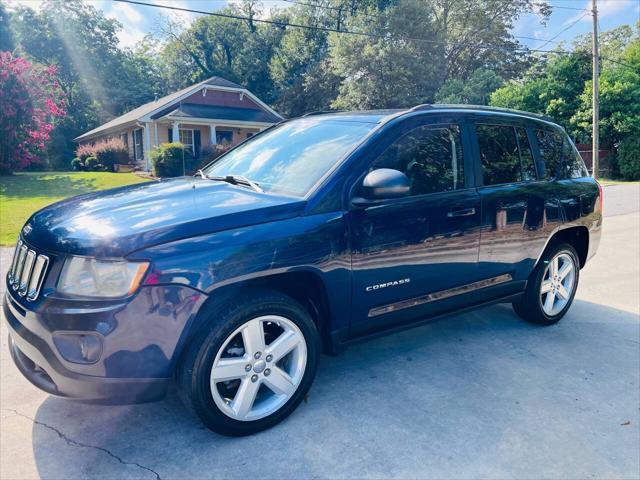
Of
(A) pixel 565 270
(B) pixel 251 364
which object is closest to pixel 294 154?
(B) pixel 251 364

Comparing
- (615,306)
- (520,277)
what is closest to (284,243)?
(520,277)

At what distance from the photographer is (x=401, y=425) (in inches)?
113

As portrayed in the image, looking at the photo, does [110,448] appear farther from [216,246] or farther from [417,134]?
[417,134]

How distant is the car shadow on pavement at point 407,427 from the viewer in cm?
250

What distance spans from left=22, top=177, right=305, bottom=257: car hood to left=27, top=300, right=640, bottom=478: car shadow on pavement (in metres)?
1.10

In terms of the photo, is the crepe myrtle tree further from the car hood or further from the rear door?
the rear door

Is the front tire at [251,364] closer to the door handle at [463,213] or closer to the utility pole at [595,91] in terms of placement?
the door handle at [463,213]


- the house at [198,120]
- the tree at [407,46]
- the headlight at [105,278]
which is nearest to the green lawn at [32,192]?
the house at [198,120]

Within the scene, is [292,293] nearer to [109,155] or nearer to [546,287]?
[546,287]

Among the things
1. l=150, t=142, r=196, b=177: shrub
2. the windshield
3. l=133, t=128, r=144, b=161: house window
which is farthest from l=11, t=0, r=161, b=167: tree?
the windshield

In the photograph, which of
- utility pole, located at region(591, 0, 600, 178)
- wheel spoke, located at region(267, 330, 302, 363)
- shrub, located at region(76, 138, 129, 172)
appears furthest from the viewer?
shrub, located at region(76, 138, 129, 172)

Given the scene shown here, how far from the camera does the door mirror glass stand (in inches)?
115

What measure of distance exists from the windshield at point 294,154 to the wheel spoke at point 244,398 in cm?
114

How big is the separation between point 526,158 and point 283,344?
269 cm
